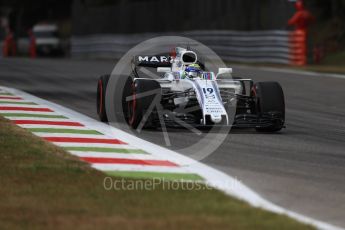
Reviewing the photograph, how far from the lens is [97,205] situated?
7.67 metres

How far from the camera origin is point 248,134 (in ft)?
42.1

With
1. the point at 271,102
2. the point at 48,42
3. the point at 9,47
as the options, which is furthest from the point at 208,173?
the point at 48,42

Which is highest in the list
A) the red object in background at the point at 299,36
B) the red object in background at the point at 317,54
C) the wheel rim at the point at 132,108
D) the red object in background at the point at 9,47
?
the wheel rim at the point at 132,108

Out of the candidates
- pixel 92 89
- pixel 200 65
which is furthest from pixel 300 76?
pixel 200 65

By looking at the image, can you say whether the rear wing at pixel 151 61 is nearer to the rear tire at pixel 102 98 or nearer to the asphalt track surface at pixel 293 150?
the rear tire at pixel 102 98

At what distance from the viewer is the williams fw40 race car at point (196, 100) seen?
1255 cm

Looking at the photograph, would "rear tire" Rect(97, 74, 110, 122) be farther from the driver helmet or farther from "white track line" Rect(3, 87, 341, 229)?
the driver helmet

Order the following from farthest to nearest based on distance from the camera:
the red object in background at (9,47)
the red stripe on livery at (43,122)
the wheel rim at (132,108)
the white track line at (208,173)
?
the red object in background at (9,47) < the red stripe on livery at (43,122) < the wheel rim at (132,108) < the white track line at (208,173)

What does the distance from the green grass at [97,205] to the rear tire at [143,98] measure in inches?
122

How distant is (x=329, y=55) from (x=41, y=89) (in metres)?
18.0

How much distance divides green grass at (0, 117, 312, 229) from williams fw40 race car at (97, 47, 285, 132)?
316 cm

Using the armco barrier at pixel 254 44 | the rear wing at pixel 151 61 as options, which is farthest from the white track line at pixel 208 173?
the armco barrier at pixel 254 44

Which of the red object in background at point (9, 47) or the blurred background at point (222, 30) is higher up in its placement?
the blurred background at point (222, 30)

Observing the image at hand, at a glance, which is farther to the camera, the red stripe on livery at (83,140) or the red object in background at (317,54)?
the red object in background at (317,54)
